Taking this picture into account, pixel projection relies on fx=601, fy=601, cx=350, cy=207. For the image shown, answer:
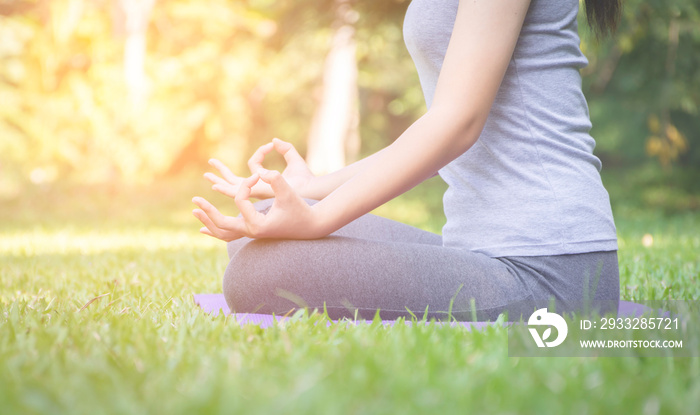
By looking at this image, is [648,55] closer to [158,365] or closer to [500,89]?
[500,89]

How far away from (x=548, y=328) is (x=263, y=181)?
3.05 feet

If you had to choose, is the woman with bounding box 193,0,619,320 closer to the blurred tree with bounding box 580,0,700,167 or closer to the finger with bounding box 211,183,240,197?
the finger with bounding box 211,183,240,197

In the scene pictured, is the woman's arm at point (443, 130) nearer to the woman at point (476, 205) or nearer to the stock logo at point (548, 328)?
the woman at point (476, 205)

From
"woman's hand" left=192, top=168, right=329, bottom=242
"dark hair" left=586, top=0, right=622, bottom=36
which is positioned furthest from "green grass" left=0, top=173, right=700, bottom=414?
"dark hair" left=586, top=0, right=622, bottom=36

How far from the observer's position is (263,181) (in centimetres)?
183

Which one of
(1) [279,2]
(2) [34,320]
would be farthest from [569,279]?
(1) [279,2]

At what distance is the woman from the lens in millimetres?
1403

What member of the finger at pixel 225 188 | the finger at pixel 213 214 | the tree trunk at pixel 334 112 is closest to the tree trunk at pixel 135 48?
the tree trunk at pixel 334 112

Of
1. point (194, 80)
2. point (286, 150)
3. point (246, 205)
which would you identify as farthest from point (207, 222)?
point (194, 80)

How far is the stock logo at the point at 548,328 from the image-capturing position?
127 cm

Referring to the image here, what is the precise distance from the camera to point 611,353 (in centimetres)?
119

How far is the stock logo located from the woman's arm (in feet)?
1.39

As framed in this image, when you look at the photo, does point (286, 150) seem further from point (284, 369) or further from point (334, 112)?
point (334, 112)

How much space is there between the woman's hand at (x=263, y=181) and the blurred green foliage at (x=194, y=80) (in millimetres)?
4091
